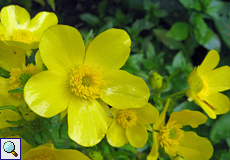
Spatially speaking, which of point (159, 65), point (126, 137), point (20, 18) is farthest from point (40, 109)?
point (159, 65)

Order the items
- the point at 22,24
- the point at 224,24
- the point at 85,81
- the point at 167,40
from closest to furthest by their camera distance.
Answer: the point at 85,81, the point at 22,24, the point at 167,40, the point at 224,24

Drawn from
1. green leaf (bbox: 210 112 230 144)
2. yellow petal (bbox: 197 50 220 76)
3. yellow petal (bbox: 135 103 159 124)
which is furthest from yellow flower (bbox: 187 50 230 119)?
green leaf (bbox: 210 112 230 144)

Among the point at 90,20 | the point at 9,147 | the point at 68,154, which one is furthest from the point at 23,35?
the point at 90,20

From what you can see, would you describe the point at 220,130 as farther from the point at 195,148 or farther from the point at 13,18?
the point at 13,18

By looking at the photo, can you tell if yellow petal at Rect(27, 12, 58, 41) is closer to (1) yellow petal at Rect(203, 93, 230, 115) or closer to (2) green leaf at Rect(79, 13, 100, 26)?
(1) yellow petal at Rect(203, 93, 230, 115)

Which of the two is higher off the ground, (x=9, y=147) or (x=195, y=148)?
(x=9, y=147)

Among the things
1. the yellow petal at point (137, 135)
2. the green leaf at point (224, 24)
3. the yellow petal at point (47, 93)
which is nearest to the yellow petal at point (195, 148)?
the yellow petal at point (137, 135)

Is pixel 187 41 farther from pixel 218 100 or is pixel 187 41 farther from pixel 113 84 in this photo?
pixel 113 84
